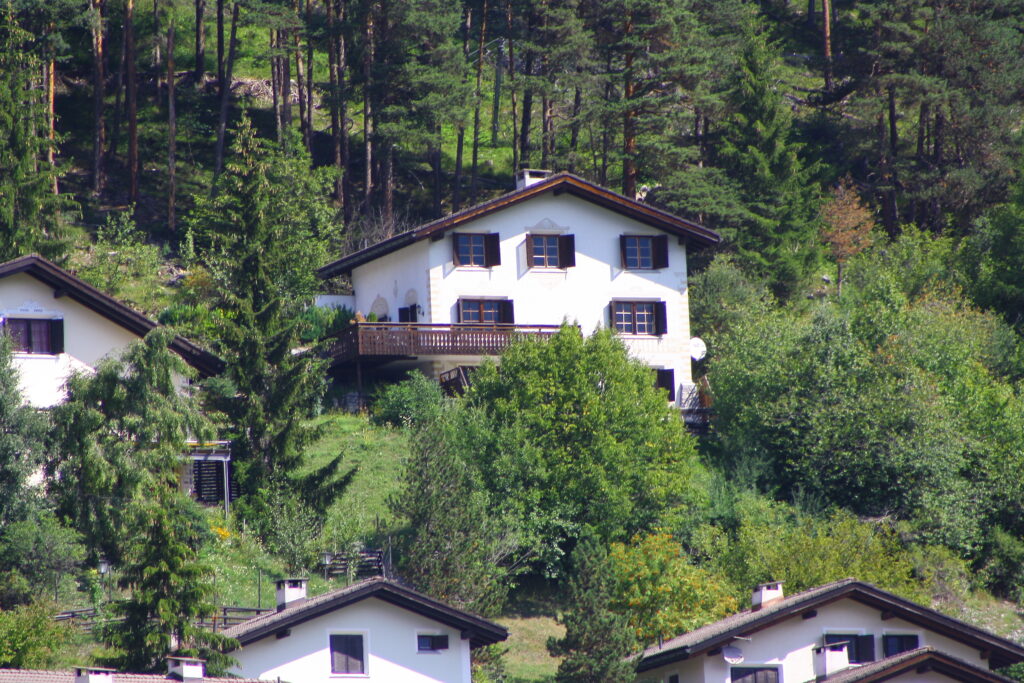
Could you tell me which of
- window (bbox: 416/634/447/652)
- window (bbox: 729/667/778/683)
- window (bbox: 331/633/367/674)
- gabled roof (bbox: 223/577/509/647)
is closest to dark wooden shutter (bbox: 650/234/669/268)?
window (bbox: 729/667/778/683)

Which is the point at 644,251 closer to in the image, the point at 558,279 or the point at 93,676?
the point at 558,279

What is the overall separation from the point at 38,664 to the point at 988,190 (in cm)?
4730

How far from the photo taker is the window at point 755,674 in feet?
104

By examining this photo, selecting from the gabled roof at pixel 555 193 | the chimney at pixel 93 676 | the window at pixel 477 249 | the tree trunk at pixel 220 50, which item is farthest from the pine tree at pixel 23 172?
the chimney at pixel 93 676

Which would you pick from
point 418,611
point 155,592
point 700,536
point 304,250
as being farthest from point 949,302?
point 155,592

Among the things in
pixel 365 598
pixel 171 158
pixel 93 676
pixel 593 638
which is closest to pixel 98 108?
pixel 171 158

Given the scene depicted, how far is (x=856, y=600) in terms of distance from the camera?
1271 inches

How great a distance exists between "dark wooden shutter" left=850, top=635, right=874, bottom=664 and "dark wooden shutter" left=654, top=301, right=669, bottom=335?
21352 millimetres

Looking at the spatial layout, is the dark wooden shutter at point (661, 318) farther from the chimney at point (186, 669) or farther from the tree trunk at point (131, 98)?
the chimney at point (186, 669)

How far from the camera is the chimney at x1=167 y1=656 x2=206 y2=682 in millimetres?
25953

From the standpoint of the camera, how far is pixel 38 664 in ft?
98.3

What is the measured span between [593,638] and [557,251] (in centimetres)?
2290

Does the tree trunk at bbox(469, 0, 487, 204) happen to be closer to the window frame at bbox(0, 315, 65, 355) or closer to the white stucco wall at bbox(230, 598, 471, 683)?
the window frame at bbox(0, 315, 65, 355)

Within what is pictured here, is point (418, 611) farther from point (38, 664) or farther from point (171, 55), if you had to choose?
point (171, 55)
